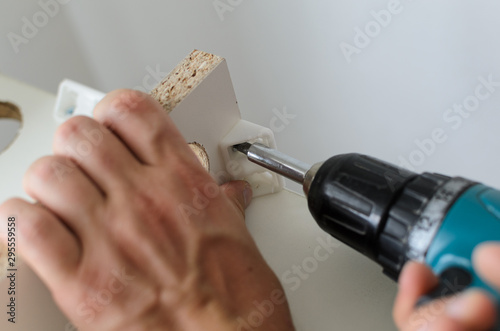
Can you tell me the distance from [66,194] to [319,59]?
2.03 feet

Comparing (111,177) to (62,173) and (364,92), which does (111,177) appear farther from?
(364,92)

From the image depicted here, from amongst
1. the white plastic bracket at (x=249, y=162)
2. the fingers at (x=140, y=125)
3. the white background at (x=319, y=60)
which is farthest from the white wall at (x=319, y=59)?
the fingers at (x=140, y=125)

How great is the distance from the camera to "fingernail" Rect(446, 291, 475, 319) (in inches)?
10.4

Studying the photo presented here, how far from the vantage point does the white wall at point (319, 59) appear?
0.79 m

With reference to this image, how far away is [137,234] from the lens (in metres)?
0.40

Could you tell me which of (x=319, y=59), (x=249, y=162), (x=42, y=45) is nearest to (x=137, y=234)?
(x=249, y=162)

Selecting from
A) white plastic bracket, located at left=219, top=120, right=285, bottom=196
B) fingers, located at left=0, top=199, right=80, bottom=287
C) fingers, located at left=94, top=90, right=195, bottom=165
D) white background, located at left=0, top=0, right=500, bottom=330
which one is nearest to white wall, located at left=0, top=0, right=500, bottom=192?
white background, located at left=0, top=0, right=500, bottom=330

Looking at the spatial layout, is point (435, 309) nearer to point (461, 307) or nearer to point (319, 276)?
point (461, 307)

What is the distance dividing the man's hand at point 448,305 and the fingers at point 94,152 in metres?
0.22

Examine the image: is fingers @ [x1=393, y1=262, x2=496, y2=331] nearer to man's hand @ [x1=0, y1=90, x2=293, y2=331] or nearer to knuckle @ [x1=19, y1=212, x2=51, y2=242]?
man's hand @ [x1=0, y1=90, x2=293, y2=331]

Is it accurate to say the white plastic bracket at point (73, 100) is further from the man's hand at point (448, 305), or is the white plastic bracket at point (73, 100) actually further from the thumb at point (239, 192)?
the man's hand at point (448, 305)

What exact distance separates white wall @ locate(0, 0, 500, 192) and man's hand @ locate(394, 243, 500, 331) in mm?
541

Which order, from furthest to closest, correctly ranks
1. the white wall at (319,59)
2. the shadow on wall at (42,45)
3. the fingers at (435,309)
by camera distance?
1. the shadow on wall at (42,45)
2. the white wall at (319,59)
3. the fingers at (435,309)

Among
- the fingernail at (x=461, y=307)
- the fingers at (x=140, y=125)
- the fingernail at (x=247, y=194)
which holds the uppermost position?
the fingers at (x=140, y=125)
